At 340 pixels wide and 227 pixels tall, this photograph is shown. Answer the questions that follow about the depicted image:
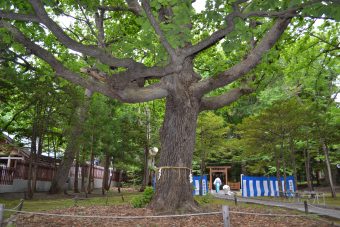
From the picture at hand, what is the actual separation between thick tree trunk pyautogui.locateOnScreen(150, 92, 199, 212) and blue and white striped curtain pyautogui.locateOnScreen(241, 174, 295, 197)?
45.5 ft

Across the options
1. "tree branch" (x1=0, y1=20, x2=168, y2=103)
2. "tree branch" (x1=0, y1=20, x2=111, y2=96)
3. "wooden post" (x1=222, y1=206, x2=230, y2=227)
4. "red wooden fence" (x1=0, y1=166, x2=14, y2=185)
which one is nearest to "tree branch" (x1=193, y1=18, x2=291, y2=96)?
"tree branch" (x1=0, y1=20, x2=168, y2=103)

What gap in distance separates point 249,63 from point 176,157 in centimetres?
326

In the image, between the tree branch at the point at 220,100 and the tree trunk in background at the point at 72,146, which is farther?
the tree trunk in background at the point at 72,146

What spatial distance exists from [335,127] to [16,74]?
17.8 m

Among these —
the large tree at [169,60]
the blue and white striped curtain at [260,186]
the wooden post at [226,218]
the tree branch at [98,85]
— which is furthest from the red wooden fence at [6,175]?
the wooden post at [226,218]

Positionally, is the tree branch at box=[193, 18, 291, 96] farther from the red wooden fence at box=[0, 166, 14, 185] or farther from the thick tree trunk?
the red wooden fence at box=[0, 166, 14, 185]

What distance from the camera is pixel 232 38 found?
6500 millimetres

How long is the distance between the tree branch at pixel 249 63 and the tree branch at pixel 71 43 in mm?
2233

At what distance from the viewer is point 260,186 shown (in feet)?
70.7

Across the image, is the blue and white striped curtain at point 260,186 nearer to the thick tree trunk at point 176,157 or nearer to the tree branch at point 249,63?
the thick tree trunk at point 176,157

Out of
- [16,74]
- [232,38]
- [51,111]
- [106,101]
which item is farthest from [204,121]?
[232,38]

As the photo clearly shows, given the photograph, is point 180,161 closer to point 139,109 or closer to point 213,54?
point 213,54

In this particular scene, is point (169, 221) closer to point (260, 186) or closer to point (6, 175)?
point (6, 175)

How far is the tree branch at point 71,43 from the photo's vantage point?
20.1 ft
